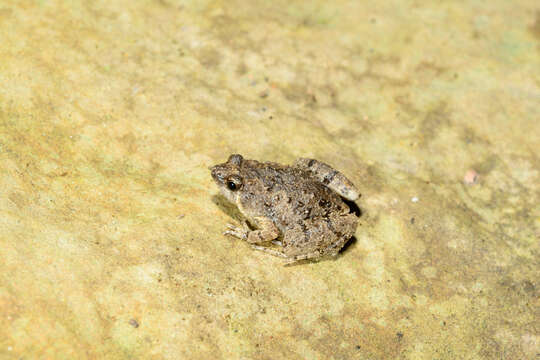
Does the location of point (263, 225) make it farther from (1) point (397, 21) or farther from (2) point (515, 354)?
(1) point (397, 21)

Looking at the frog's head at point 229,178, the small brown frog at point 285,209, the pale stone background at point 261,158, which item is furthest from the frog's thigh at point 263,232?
the frog's head at point 229,178

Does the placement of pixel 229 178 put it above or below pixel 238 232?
above

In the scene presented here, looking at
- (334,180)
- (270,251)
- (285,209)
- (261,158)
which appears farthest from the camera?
(261,158)

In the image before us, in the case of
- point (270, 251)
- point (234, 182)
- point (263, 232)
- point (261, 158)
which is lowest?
point (270, 251)

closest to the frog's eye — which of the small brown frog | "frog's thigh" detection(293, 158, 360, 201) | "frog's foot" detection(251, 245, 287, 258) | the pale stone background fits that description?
the small brown frog

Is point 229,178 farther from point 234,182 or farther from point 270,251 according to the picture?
point 270,251

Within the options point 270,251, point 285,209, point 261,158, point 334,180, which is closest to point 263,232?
point 270,251

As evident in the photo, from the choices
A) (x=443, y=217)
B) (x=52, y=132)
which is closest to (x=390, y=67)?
(x=443, y=217)

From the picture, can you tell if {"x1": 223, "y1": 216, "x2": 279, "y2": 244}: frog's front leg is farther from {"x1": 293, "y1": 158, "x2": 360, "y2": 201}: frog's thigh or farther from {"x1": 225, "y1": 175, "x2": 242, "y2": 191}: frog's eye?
{"x1": 293, "y1": 158, "x2": 360, "y2": 201}: frog's thigh
